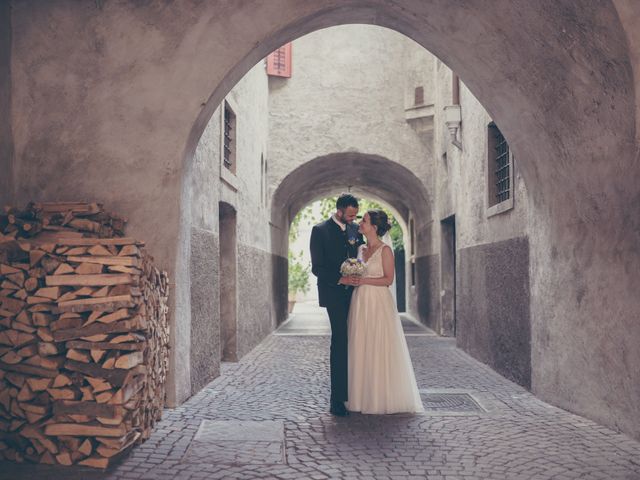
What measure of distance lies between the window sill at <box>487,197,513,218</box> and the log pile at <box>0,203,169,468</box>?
5.11 m

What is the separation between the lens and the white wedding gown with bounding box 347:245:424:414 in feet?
21.0

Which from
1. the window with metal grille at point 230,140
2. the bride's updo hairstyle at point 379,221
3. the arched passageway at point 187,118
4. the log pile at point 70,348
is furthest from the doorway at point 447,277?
the log pile at point 70,348

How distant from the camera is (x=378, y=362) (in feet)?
21.1

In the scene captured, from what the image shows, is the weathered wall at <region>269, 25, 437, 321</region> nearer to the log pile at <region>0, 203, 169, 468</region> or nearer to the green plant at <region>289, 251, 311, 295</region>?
the green plant at <region>289, 251, 311, 295</region>

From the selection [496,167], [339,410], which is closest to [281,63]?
[496,167]

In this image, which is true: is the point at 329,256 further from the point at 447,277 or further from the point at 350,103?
the point at 350,103

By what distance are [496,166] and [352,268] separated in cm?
442

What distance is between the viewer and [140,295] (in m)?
5.09

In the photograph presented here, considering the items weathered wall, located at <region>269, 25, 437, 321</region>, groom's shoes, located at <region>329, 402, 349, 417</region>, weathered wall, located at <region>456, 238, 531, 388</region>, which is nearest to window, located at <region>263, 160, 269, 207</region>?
weathered wall, located at <region>269, 25, 437, 321</region>

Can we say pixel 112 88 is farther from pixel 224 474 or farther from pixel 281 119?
pixel 281 119

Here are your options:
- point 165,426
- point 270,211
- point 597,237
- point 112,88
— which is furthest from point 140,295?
point 270,211

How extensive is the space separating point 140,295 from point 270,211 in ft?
36.8

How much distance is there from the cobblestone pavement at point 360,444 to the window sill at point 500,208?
90.4 inches

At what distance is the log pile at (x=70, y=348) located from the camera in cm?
462
